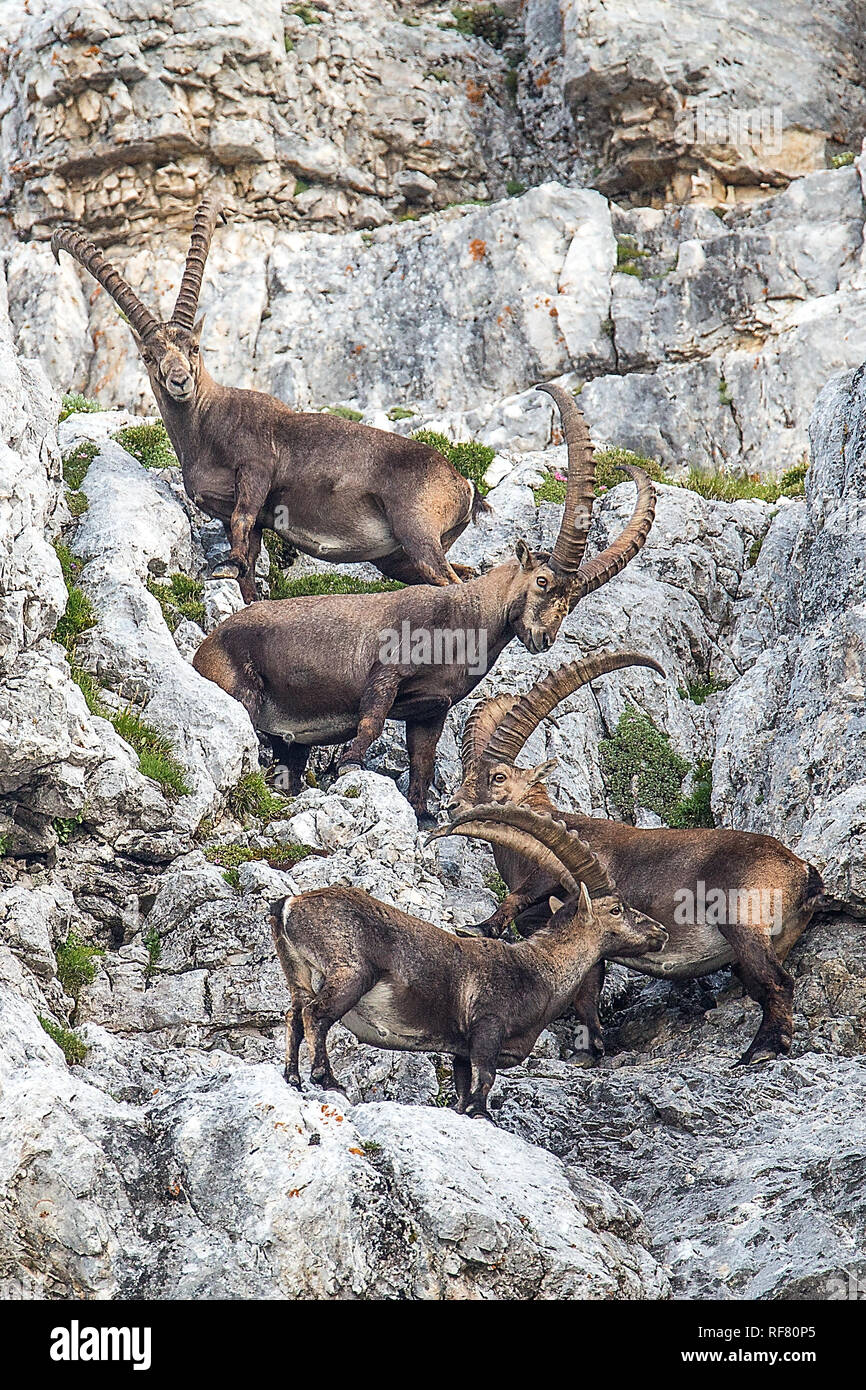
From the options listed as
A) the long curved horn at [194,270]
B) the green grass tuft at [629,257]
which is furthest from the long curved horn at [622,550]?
the green grass tuft at [629,257]

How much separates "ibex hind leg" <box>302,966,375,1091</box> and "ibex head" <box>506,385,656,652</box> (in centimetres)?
580

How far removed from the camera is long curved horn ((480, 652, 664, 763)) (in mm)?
14047

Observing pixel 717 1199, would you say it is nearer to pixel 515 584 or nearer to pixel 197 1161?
pixel 197 1161

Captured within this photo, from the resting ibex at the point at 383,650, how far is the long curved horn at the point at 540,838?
2.37 meters

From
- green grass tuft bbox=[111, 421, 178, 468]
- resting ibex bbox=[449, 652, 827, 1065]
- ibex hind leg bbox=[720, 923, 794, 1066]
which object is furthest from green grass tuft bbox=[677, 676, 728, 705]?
green grass tuft bbox=[111, 421, 178, 468]

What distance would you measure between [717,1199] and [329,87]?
79.5ft

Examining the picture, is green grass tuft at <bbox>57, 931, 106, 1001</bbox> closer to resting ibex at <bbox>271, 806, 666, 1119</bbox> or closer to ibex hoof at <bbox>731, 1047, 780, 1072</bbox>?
resting ibex at <bbox>271, 806, 666, 1119</bbox>

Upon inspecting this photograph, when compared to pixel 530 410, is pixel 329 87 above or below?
above

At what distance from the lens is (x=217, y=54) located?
90.9ft

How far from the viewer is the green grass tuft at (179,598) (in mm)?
15945

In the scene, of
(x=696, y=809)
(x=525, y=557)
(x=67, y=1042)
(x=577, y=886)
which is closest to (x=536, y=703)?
(x=525, y=557)

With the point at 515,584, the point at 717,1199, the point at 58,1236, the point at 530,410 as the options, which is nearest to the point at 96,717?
the point at 515,584

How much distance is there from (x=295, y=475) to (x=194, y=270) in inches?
112

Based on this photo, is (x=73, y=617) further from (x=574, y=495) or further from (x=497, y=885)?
(x=574, y=495)
